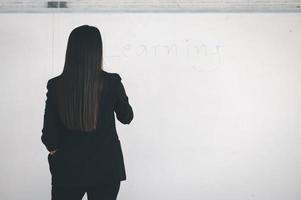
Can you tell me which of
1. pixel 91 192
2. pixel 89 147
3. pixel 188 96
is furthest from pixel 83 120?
pixel 188 96

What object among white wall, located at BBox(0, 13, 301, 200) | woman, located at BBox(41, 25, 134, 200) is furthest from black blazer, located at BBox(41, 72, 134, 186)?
white wall, located at BBox(0, 13, 301, 200)

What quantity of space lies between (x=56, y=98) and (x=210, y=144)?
1.10 meters

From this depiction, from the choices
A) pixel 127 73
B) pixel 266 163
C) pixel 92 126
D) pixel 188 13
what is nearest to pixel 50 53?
pixel 127 73

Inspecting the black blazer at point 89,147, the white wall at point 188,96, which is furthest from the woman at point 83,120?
the white wall at point 188,96

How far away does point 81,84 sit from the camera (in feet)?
4.78

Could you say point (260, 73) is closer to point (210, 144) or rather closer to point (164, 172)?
point (210, 144)

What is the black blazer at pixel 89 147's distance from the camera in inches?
58.0

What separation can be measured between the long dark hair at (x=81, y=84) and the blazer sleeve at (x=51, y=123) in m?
0.03

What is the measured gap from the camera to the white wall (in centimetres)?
227

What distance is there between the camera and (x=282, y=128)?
2277 millimetres

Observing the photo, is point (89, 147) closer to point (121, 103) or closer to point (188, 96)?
point (121, 103)

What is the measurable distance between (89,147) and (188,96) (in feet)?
3.13

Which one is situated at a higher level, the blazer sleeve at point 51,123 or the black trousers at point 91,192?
the blazer sleeve at point 51,123

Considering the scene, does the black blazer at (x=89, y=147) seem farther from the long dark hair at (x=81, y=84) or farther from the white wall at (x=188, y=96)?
the white wall at (x=188, y=96)
